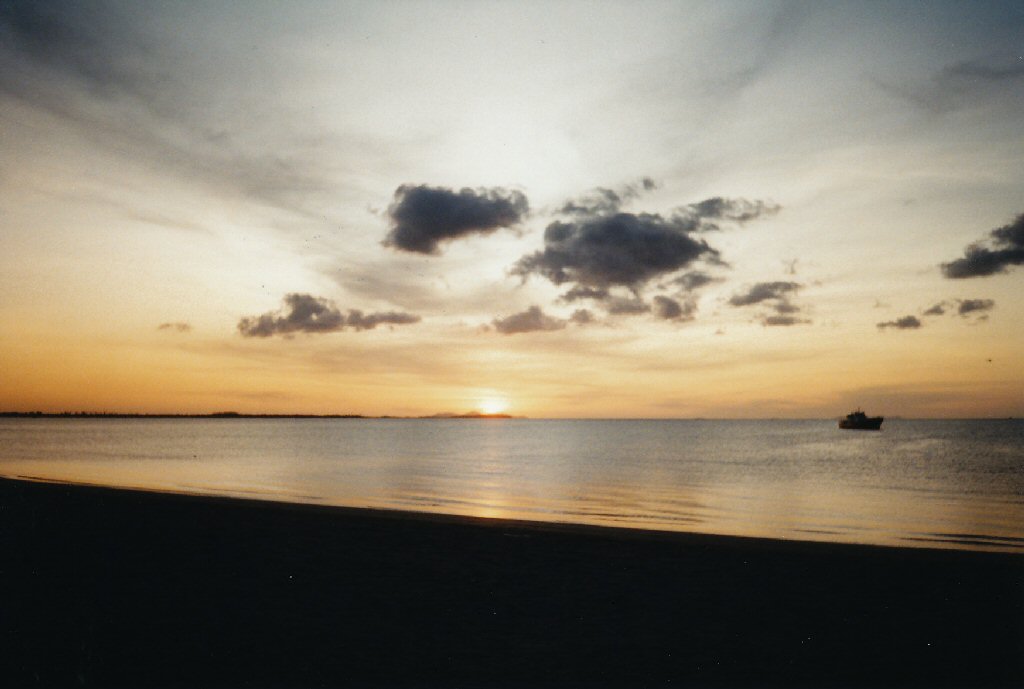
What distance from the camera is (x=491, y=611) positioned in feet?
32.6

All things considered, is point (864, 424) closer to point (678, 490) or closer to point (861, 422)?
point (861, 422)

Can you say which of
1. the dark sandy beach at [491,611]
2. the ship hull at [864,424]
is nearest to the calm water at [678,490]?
the dark sandy beach at [491,611]

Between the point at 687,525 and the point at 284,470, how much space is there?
131 feet

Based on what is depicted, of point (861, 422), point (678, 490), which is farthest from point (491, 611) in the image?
point (861, 422)

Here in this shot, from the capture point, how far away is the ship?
605 ft

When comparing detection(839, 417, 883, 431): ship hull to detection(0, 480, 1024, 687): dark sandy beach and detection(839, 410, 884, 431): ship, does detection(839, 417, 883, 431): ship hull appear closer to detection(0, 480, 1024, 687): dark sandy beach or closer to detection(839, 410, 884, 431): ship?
detection(839, 410, 884, 431): ship

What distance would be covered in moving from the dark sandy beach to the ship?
192716 mm

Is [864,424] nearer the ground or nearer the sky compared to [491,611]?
nearer the ground

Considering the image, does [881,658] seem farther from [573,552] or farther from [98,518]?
[98,518]

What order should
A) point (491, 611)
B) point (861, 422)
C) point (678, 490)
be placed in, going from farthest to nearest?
point (861, 422)
point (678, 490)
point (491, 611)

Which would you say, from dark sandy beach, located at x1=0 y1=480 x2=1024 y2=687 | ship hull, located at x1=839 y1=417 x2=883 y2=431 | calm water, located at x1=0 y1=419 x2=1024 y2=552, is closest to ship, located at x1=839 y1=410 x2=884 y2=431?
ship hull, located at x1=839 y1=417 x2=883 y2=431

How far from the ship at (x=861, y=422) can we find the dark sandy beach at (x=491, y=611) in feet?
632

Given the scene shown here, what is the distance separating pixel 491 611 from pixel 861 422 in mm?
202034

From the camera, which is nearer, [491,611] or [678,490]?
[491,611]
